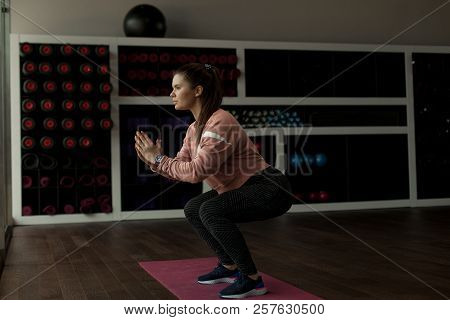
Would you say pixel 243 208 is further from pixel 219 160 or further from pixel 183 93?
pixel 183 93

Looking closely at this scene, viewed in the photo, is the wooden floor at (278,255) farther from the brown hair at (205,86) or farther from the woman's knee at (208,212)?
the brown hair at (205,86)

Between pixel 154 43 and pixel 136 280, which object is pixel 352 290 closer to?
pixel 136 280

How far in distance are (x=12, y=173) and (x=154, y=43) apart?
1.70 meters

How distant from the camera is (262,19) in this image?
6035 mm

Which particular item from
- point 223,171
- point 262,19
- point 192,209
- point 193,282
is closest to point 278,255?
point 193,282

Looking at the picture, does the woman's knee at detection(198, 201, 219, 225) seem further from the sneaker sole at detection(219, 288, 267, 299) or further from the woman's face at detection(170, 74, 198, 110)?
the woman's face at detection(170, 74, 198, 110)

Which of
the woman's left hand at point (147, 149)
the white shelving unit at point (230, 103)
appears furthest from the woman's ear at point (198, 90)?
the white shelving unit at point (230, 103)

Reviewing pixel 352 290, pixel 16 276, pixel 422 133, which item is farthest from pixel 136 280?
pixel 422 133

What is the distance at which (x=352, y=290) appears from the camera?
2209 millimetres

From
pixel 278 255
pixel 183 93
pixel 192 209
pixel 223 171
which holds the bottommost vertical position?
pixel 278 255

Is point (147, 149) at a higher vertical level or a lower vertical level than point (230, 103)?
lower

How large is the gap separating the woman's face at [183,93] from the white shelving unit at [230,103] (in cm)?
308

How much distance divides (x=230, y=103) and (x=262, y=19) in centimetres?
118

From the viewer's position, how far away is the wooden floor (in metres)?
2.26
